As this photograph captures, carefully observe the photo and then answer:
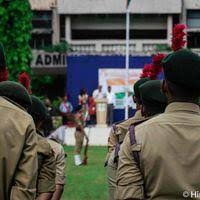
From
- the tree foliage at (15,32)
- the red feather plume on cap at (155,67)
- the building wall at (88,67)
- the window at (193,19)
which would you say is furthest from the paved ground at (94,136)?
the red feather plume on cap at (155,67)

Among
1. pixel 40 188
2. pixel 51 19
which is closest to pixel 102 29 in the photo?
pixel 51 19

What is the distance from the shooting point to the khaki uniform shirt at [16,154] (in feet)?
13.9

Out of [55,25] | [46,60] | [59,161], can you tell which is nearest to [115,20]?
[55,25]

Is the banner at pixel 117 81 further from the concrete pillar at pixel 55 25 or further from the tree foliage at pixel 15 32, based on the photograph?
the concrete pillar at pixel 55 25

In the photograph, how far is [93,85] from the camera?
126ft

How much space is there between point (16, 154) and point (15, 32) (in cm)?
3040

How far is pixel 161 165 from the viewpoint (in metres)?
4.02

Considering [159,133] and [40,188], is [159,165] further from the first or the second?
[40,188]

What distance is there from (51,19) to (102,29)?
9.49 ft

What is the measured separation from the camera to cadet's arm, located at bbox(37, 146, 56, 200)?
226 inches

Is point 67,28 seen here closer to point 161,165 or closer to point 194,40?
point 194,40

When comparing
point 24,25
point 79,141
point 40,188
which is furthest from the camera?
point 24,25

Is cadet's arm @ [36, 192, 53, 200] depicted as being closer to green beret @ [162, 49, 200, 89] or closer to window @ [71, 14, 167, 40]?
green beret @ [162, 49, 200, 89]

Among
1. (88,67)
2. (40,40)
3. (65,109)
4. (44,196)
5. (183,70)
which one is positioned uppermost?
(183,70)
